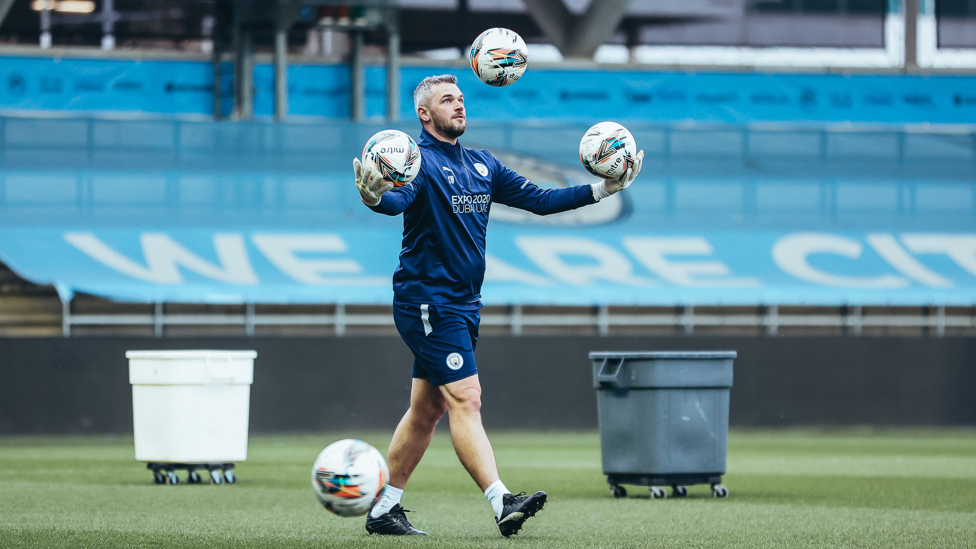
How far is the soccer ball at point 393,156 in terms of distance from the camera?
5.60 m

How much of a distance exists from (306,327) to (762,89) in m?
7.59

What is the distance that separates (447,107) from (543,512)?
2498 mm

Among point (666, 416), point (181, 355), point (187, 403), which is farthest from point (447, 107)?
point (187, 403)

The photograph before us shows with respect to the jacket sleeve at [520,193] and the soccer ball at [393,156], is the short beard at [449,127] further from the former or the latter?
the soccer ball at [393,156]

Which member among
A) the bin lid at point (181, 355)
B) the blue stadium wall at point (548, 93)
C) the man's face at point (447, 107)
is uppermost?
the blue stadium wall at point (548, 93)

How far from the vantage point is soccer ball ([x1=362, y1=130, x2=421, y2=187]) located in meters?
5.60

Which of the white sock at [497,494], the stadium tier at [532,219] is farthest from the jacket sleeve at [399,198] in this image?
the stadium tier at [532,219]

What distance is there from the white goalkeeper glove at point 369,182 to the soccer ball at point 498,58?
133 centimetres

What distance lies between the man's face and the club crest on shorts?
107 cm

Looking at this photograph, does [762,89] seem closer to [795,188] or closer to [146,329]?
[795,188]

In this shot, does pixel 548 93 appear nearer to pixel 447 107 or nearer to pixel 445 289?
pixel 447 107

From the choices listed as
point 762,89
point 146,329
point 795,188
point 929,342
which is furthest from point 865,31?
point 146,329

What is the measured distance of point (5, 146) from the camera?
1605cm

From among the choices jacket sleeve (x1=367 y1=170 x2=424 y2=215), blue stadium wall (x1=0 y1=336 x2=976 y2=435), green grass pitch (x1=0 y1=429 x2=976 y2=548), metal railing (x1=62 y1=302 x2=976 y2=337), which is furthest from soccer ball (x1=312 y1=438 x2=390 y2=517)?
metal railing (x1=62 y1=302 x2=976 y2=337)
